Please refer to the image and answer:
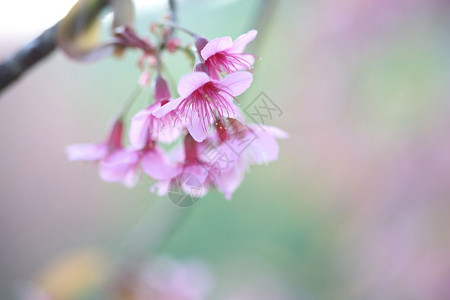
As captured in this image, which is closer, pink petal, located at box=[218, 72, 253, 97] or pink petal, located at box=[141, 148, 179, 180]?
pink petal, located at box=[218, 72, 253, 97]

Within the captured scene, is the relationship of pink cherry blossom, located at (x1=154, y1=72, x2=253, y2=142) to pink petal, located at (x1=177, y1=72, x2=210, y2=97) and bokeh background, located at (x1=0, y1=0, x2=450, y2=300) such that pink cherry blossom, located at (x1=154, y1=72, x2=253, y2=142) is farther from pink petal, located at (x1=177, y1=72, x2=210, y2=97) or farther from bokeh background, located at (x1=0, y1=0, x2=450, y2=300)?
bokeh background, located at (x1=0, y1=0, x2=450, y2=300)

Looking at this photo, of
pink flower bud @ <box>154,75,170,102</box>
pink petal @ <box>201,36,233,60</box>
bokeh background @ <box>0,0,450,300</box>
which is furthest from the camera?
bokeh background @ <box>0,0,450,300</box>

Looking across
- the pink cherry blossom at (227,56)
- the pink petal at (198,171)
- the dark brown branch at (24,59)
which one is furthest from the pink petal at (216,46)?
the dark brown branch at (24,59)

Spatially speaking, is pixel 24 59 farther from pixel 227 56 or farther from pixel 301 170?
pixel 301 170

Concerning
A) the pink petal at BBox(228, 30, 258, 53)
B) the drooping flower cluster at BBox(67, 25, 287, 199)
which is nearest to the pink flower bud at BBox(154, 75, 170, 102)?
the drooping flower cluster at BBox(67, 25, 287, 199)

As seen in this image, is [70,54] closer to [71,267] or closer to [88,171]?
[71,267]
